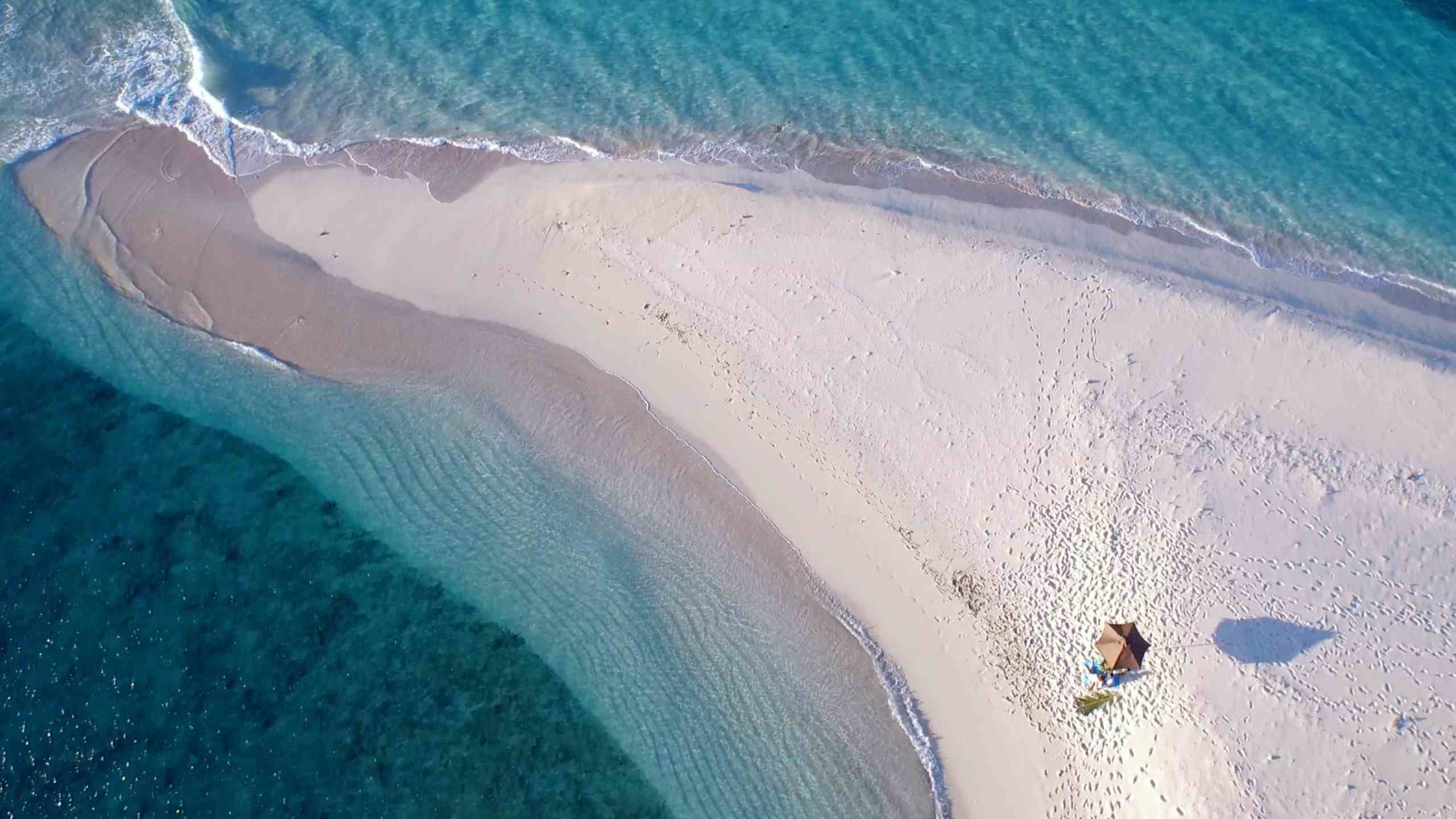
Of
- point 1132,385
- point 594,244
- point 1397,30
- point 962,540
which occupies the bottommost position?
point 962,540

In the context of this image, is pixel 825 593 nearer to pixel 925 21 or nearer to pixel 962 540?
pixel 962 540

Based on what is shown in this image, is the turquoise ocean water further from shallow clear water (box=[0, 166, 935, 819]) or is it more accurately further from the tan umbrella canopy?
the tan umbrella canopy

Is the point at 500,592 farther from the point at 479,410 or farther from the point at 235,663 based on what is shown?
the point at 235,663

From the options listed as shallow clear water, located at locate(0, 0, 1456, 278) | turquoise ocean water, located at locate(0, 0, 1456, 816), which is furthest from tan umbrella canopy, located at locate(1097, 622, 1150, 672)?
shallow clear water, located at locate(0, 0, 1456, 278)

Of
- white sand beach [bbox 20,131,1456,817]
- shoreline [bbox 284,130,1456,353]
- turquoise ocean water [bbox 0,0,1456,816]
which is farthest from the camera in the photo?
shoreline [bbox 284,130,1456,353]

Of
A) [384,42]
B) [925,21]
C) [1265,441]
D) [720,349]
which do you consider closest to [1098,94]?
[925,21]

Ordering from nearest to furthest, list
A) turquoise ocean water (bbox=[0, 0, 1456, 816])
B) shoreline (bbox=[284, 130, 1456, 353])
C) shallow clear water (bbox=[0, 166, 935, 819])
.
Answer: shallow clear water (bbox=[0, 166, 935, 819]), turquoise ocean water (bbox=[0, 0, 1456, 816]), shoreline (bbox=[284, 130, 1456, 353])
